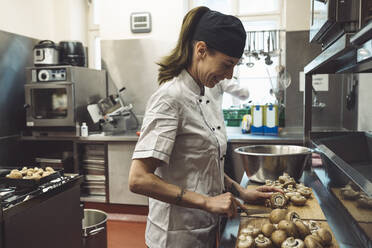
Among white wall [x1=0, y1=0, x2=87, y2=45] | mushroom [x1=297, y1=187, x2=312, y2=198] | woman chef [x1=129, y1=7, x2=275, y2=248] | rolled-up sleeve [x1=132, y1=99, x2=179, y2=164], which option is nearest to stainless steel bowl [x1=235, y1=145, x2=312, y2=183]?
mushroom [x1=297, y1=187, x2=312, y2=198]

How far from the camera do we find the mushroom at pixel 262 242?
0.96 metres

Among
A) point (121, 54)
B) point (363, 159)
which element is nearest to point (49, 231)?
point (363, 159)

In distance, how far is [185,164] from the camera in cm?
128

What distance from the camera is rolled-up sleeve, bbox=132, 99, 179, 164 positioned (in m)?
1.14

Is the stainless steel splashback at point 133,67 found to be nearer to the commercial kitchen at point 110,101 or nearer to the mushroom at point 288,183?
the commercial kitchen at point 110,101

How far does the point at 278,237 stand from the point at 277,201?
36 cm

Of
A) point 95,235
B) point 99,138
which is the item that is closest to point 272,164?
point 95,235

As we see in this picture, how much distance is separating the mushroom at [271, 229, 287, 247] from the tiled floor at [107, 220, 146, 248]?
2.36 metres

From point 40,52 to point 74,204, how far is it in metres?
2.19

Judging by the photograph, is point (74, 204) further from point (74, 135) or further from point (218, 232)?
point (74, 135)

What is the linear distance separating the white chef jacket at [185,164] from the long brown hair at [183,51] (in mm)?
Answer: 32

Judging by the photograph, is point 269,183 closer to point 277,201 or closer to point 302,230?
point 277,201

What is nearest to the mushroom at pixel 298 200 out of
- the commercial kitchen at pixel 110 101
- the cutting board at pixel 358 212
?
the cutting board at pixel 358 212

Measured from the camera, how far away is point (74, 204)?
2309 mm
